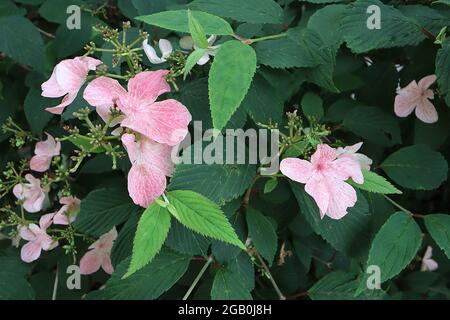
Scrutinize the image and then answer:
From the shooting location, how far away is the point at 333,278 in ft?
3.69

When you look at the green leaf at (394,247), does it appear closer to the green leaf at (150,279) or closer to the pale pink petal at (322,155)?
the pale pink petal at (322,155)

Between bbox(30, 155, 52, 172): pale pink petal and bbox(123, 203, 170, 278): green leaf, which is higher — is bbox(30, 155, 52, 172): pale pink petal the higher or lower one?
the lower one

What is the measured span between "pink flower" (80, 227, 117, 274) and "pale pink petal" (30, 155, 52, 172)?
0.18m

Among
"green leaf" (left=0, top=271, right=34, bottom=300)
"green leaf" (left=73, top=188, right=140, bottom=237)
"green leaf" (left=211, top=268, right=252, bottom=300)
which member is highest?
Answer: "green leaf" (left=73, top=188, right=140, bottom=237)

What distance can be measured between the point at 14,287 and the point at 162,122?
613 millimetres

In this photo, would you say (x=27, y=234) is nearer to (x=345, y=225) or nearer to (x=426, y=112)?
(x=345, y=225)

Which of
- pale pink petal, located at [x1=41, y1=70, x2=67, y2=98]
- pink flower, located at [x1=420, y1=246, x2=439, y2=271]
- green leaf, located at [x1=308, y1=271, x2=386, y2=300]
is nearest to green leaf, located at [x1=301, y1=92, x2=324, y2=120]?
green leaf, located at [x1=308, y1=271, x2=386, y2=300]

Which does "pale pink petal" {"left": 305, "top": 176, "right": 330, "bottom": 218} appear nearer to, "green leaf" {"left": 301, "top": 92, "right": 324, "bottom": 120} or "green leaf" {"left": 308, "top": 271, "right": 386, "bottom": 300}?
"green leaf" {"left": 301, "top": 92, "right": 324, "bottom": 120}

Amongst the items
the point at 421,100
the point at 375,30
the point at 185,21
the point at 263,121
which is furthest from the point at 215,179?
the point at 421,100

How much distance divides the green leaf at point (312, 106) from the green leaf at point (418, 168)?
6.4 inches

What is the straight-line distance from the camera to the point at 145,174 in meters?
0.68

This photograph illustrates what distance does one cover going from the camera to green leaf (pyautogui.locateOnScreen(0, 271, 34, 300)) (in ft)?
3.50

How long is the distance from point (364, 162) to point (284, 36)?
248 mm

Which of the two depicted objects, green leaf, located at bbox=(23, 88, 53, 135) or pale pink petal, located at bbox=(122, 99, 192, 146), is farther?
green leaf, located at bbox=(23, 88, 53, 135)
